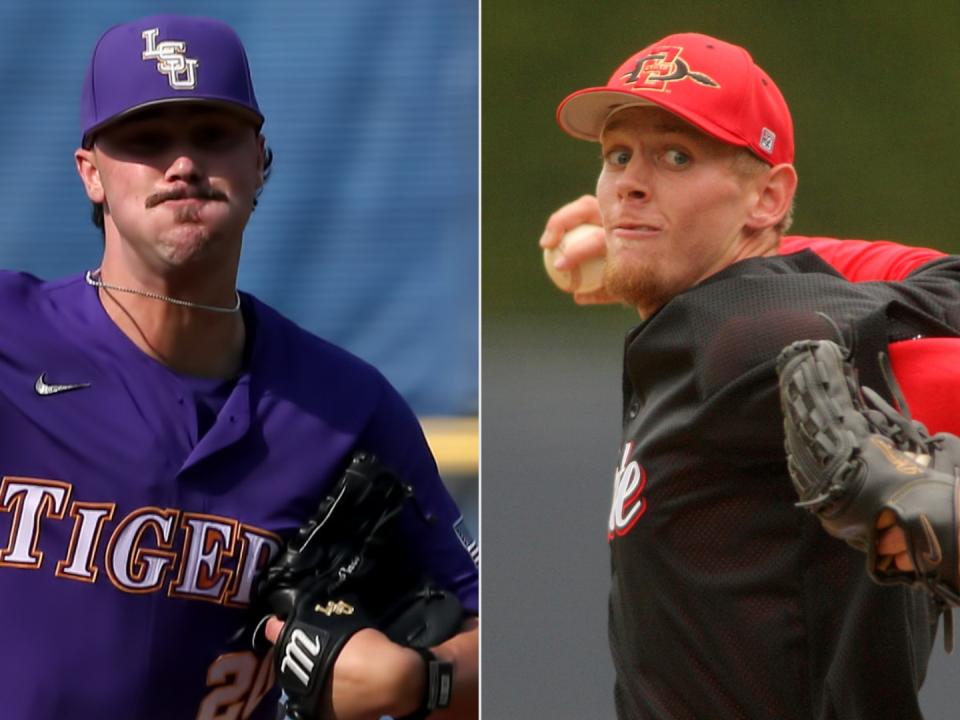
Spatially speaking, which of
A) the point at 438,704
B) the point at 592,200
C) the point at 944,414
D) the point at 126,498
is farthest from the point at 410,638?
the point at 592,200

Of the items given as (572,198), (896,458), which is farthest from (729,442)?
(572,198)

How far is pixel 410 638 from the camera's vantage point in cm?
163

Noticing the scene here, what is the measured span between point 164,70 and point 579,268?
71 cm

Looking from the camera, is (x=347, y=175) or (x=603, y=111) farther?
(x=347, y=175)

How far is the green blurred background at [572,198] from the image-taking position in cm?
265

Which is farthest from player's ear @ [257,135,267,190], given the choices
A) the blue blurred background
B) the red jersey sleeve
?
the red jersey sleeve

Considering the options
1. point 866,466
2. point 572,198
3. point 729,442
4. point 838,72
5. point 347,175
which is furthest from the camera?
point 572,198

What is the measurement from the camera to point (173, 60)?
1.60m

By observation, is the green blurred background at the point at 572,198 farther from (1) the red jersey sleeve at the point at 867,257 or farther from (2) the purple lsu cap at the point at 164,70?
(2) the purple lsu cap at the point at 164,70

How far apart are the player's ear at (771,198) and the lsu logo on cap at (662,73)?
0.46 ft

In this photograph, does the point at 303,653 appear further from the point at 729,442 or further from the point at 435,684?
the point at 729,442

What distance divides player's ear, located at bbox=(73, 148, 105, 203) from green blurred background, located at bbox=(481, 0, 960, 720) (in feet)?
4.05

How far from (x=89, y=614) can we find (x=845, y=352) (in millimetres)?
838

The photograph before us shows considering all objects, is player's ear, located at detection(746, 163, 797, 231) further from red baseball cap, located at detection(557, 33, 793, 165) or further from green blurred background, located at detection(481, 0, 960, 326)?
green blurred background, located at detection(481, 0, 960, 326)
